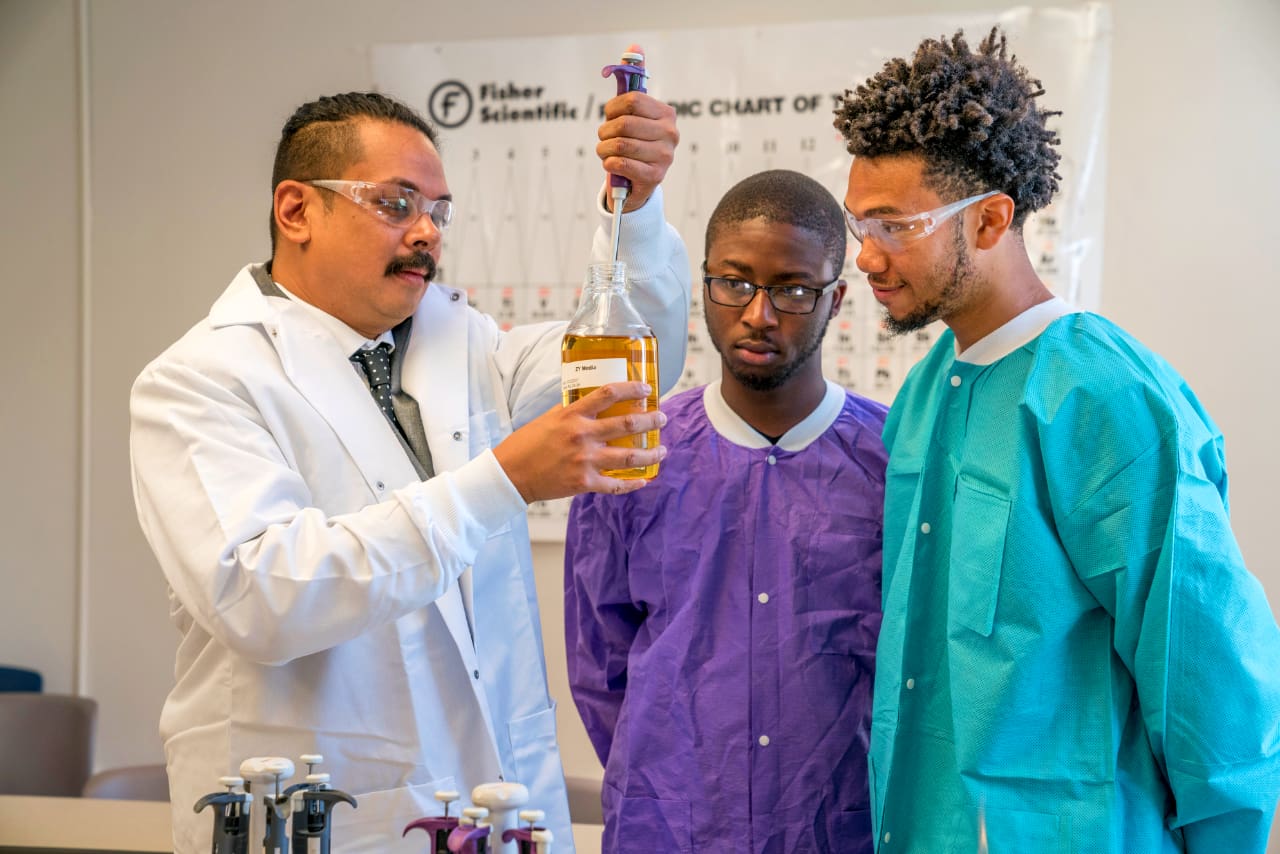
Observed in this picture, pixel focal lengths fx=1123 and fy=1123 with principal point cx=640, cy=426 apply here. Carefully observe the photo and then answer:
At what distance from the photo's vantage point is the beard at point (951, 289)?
1.41 metres

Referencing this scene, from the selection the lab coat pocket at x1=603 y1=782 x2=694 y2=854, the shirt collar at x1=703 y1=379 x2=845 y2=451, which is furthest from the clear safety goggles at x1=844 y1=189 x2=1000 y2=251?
A: the lab coat pocket at x1=603 y1=782 x2=694 y2=854

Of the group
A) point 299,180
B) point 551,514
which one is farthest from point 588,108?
point 299,180

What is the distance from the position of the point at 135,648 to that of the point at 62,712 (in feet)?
1.67

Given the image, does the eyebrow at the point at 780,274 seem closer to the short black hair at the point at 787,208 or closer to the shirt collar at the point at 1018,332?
the short black hair at the point at 787,208

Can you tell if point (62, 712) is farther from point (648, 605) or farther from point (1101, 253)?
point (1101, 253)

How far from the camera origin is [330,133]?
5.14ft

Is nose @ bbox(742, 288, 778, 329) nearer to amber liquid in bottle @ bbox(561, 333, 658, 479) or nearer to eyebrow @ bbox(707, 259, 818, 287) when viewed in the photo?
eyebrow @ bbox(707, 259, 818, 287)

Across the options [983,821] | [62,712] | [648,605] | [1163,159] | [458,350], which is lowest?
[62,712]

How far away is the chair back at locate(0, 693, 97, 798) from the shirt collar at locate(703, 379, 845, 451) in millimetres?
1993

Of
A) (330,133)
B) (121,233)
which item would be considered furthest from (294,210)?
(121,233)

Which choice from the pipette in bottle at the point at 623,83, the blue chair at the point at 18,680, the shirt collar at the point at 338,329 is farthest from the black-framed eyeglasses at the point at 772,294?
the blue chair at the point at 18,680

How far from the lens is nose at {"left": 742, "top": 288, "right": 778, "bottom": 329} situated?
1707 mm

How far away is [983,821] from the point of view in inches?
51.3

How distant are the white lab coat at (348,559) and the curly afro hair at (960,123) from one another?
1.05 feet
